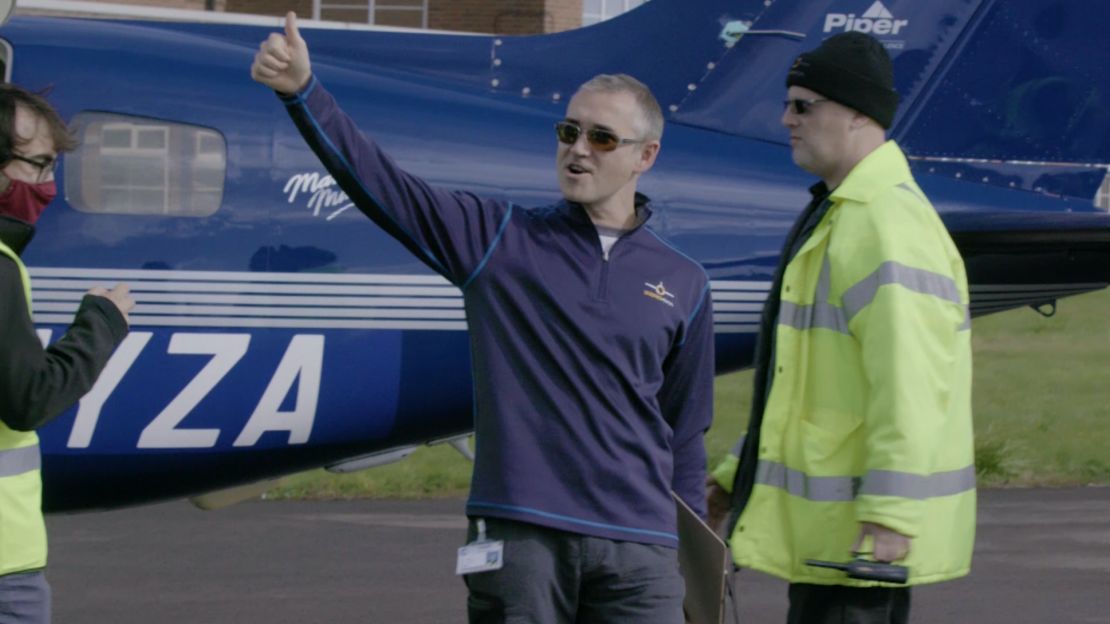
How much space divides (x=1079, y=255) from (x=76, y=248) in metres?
3.09

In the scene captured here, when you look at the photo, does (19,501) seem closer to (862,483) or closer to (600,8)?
(862,483)

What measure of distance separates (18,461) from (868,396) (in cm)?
175

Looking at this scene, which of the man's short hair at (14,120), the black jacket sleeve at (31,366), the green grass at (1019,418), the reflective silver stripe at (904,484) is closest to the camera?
the black jacket sleeve at (31,366)

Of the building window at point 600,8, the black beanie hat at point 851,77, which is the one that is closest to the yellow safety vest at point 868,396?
the black beanie hat at point 851,77

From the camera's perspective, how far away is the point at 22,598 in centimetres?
356

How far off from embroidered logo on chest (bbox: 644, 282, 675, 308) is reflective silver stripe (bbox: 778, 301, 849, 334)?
242 millimetres

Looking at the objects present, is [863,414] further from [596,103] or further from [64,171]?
[64,171]

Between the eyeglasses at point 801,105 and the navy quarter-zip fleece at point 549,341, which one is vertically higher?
the eyeglasses at point 801,105

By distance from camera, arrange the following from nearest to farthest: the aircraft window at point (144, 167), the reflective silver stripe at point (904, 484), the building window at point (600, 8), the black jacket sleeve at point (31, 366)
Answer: the black jacket sleeve at point (31, 366)
the reflective silver stripe at point (904, 484)
the aircraft window at point (144, 167)
the building window at point (600, 8)

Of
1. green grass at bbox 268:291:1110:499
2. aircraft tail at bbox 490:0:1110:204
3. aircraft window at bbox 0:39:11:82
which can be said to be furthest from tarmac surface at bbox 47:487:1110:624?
aircraft window at bbox 0:39:11:82

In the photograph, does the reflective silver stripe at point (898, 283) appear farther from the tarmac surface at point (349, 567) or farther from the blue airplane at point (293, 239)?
the tarmac surface at point (349, 567)

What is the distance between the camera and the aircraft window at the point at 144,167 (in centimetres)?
555

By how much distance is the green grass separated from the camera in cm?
1057

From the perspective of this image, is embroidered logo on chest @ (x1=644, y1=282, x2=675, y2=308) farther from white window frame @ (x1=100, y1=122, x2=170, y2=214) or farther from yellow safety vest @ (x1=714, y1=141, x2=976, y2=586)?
white window frame @ (x1=100, y1=122, x2=170, y2=214)
